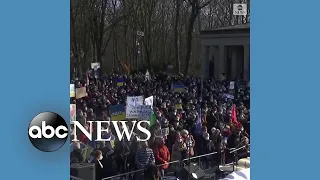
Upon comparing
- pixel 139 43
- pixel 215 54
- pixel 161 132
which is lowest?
pixel 161 132

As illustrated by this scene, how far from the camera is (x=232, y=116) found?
9391 millimetres

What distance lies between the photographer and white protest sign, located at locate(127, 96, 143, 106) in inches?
353

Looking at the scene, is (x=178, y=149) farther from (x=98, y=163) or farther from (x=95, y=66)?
(x=95, y=66)

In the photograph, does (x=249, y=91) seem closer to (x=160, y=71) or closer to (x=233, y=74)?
(x=233, y=74)

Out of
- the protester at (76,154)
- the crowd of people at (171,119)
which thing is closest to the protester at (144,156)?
the crowd of people at (171,119)

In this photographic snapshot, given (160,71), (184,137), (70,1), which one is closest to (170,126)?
(184,137)

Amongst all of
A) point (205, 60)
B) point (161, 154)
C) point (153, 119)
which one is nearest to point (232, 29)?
point (205, 60)

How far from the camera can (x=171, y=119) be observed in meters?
9.29

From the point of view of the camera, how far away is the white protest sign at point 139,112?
898 centimetres

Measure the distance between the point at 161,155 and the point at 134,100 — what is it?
0.91 meters

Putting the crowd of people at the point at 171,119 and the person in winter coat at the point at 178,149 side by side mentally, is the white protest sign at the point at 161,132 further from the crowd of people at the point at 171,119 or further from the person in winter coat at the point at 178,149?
the person in winter coat at the point at 178,149

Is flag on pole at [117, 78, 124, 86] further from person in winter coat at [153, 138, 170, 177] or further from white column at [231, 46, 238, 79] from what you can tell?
white column at [231, 46, 238, 79]

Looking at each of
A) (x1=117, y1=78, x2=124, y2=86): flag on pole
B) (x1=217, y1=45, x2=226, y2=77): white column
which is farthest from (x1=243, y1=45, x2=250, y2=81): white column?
(x1=117, y1=78, x2=124, y2=86): flag on pole

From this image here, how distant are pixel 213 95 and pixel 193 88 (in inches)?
13.2
